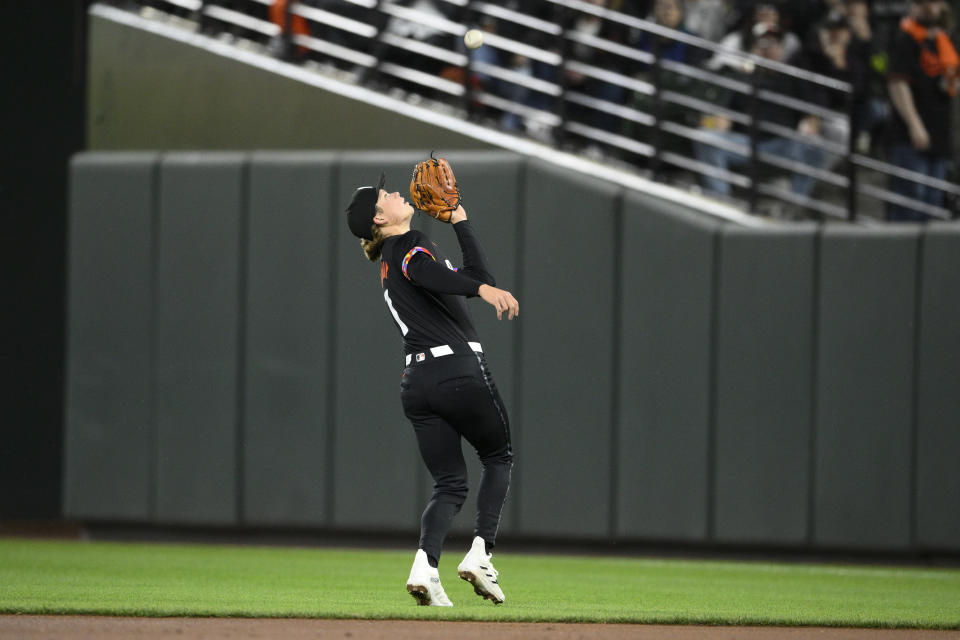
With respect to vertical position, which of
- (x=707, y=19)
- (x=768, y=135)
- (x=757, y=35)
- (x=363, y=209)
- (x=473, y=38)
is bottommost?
(x=363, y=209)

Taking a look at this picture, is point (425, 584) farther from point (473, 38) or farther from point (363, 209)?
point (473, 38)

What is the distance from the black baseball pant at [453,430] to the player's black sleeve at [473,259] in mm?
382

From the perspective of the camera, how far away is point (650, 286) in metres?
10.2

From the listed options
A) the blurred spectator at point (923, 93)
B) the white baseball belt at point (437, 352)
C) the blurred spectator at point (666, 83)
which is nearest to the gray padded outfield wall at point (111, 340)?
the blurred spectator at point (666, 83)

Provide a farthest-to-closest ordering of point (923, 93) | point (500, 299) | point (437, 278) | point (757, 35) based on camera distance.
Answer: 1. point (757, 35)
2. point (923, 93)
3. point (437, 278)
4. point (500, 299)

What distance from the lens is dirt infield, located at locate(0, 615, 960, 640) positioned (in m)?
5.15

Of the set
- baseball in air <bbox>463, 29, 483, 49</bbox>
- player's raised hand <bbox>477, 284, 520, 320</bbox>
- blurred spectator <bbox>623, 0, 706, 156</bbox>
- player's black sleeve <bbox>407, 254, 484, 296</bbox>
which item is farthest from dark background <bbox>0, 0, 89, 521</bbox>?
player's raised hand <bbox>477, 284, 520, 320</bbox>

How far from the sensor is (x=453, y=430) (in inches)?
242

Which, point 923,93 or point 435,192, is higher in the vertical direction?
point 923,93

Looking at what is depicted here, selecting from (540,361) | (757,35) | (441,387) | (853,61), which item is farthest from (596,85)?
(441,387)

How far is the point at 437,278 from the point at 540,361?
457 centimetres

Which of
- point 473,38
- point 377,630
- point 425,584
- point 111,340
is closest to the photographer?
point 377,630

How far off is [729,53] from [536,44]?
1.59 m

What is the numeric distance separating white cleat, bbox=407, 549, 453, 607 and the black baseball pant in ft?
0.19
